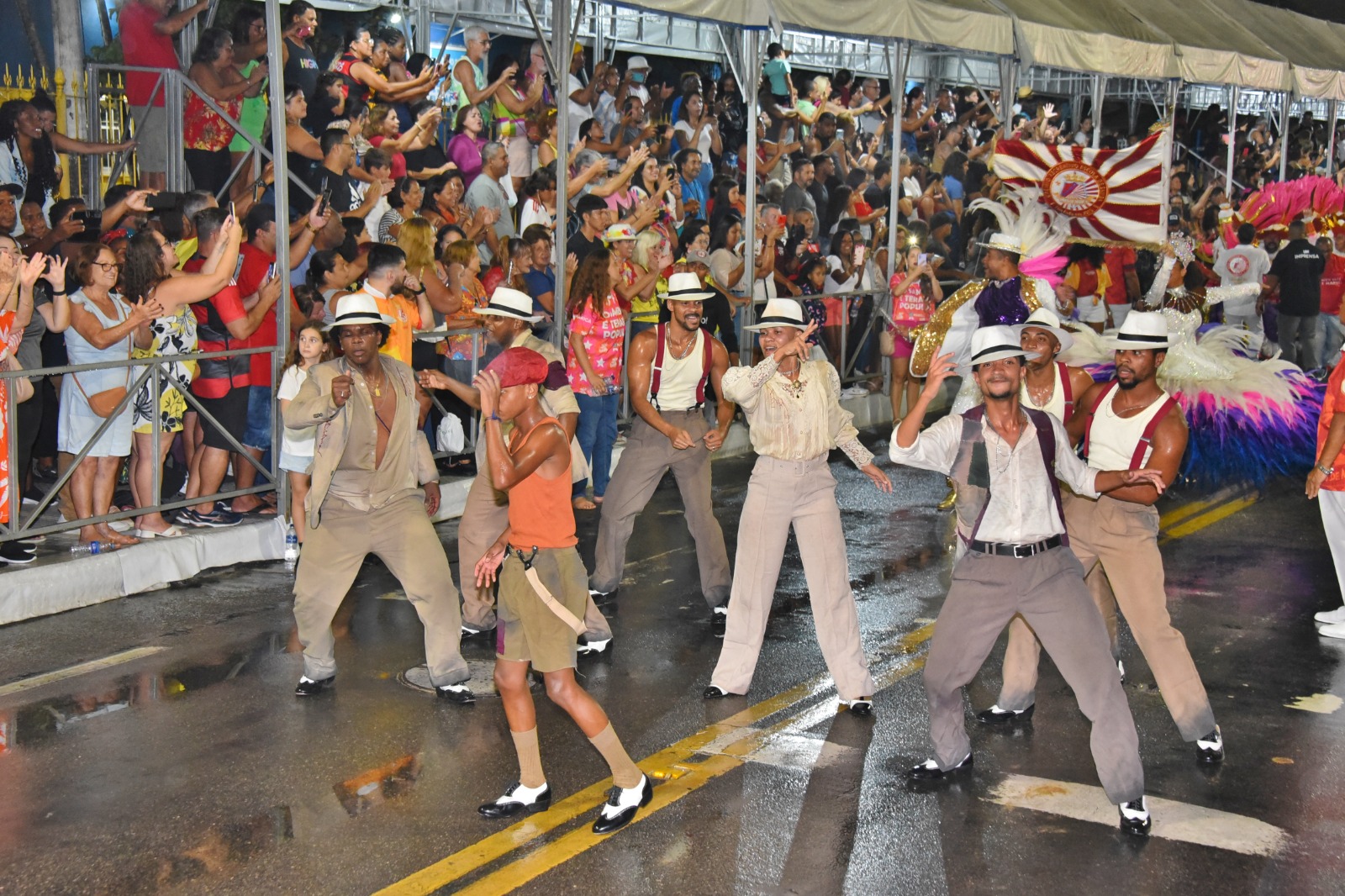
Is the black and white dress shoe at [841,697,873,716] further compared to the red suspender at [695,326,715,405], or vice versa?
the red suspender at [695,326,715,405]

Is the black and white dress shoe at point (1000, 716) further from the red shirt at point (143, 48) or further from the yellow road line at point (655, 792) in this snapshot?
the red shirt at point (143, 48)

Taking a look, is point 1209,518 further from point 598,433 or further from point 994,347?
point 994,347

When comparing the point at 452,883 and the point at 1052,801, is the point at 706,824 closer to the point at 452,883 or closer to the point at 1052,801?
the point at 452,883

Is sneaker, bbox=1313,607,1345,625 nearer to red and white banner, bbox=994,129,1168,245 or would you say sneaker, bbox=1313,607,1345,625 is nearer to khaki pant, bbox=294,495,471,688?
khaki pant, bbox=294,495,471,688

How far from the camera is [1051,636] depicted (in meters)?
5.88

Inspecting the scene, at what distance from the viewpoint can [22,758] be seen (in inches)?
253

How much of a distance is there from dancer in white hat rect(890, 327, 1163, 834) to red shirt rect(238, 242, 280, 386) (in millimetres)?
5571

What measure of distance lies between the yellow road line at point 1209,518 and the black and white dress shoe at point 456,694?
5.65 m

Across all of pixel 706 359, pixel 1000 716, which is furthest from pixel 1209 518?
pixel 1000 716

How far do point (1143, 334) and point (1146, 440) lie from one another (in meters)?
0.48

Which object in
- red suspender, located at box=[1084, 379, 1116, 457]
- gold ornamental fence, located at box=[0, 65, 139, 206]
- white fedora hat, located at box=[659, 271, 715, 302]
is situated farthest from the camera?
gold ornamental fence, located at box=[0, 65, 139, 206]

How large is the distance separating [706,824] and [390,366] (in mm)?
2936

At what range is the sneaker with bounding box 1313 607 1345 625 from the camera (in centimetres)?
864

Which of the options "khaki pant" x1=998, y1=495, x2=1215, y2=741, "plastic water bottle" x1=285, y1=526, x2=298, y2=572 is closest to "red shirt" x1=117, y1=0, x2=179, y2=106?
"plastic water bottle" x1=285, y1=526, x2=298, y2=572
